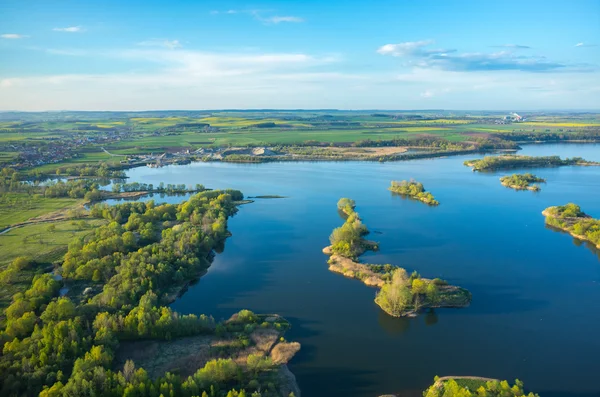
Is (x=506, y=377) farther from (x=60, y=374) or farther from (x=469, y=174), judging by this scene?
(x=469, y=174)

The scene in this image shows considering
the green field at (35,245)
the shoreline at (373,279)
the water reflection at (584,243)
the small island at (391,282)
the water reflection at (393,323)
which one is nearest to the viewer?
the water reflection at (393,323)

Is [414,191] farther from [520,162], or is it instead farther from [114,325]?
[114,325]

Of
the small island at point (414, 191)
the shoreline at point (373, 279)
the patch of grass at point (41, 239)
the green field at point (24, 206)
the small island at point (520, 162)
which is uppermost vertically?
the small island at point (520, 162)


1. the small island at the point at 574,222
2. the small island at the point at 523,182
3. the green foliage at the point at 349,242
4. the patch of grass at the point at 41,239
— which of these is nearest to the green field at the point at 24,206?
the patch of grass at the point at 41,239

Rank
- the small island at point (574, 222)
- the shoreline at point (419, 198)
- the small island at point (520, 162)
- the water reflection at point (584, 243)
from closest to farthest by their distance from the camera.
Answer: the water reflection at point (584, 243), the small island at point (574, 222), the shoreline at point (419, 198), the small island at point (520, 162)

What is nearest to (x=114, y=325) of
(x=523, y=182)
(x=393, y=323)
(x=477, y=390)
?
(x=393, y=323)

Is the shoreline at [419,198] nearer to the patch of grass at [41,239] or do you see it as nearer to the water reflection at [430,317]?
the water reflection at [430,317]
